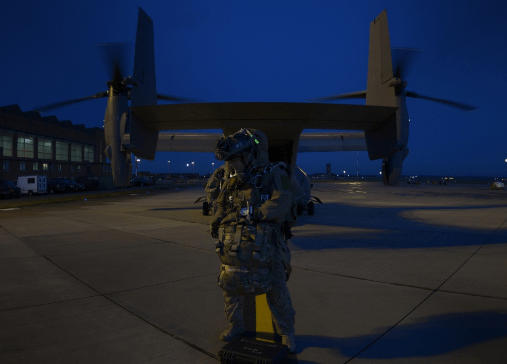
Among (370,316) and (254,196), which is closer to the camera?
(254,196)

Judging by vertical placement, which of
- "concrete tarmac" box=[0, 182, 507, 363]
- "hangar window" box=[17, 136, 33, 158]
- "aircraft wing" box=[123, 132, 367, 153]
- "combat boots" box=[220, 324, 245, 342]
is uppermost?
"hangar window" box=[17, 136, 33, 158]

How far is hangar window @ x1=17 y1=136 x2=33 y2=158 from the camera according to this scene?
44.1 meters

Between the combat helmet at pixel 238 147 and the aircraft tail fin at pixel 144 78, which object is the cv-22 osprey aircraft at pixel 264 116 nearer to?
the aircraft tail fin at pixel 144 78

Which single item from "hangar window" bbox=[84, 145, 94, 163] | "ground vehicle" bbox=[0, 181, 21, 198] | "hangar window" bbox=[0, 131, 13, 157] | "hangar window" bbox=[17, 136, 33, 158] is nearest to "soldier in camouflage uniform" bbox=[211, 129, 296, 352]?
"ground vehicle" bbox=[0, 181, 21, 198]

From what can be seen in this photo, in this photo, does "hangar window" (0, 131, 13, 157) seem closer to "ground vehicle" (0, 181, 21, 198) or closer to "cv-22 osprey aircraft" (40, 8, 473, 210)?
"ground vehicle" (0, 181, 21, 198)

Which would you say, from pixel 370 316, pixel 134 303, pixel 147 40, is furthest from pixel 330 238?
pixel 147 40

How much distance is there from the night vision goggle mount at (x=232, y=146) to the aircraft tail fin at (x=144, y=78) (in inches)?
406

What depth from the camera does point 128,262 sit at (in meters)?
6.67

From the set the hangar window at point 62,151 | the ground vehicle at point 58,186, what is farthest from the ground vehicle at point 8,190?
the hangar window at point 62,151

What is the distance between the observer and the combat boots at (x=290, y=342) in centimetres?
314

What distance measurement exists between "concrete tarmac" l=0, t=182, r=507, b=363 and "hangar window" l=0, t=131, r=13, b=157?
1594 inches

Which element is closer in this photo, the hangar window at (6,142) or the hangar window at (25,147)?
the hangar window at (6,142)

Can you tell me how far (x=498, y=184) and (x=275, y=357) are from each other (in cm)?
4737

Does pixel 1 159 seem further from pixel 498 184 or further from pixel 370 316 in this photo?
pixel 498 184
